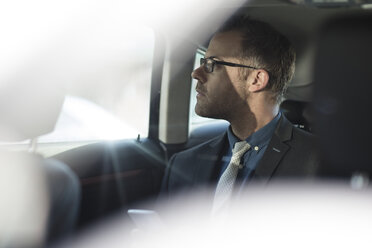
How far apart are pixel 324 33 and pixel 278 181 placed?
3.13ft

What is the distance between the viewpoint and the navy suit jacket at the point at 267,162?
192 cm

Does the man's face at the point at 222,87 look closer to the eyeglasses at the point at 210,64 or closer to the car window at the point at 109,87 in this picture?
the eyeglasses at the point at 210,64

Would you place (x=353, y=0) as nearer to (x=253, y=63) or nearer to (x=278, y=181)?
(x=253, y=63)

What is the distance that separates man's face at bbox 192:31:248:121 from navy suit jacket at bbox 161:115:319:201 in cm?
15

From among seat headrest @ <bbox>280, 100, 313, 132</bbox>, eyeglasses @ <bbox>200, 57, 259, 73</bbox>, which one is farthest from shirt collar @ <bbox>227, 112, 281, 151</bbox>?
seat headrest @ <bbox>280, 100, 313, 132</bbox>

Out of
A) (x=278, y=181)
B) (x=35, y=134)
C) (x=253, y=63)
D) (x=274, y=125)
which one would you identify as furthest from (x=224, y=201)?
(x=35, y=134)

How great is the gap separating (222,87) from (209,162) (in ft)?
1.07

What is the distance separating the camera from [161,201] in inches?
93.4

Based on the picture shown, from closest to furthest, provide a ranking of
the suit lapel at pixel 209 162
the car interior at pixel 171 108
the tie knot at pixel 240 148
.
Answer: the tie knot at pixel 240 148
the suit lapel at pixel 209 162
the car interior at pixel 171 108

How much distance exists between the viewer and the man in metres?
2.10

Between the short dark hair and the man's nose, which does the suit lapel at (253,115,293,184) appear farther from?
the man's nose

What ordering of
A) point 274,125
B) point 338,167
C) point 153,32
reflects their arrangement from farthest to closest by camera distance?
1. point 153,32
2. point 274,125
3. point 338,167

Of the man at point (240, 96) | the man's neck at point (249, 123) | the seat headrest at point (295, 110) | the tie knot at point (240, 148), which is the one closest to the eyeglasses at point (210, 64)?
the man at point (240, 96)

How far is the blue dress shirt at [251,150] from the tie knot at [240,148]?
0.7 inches
